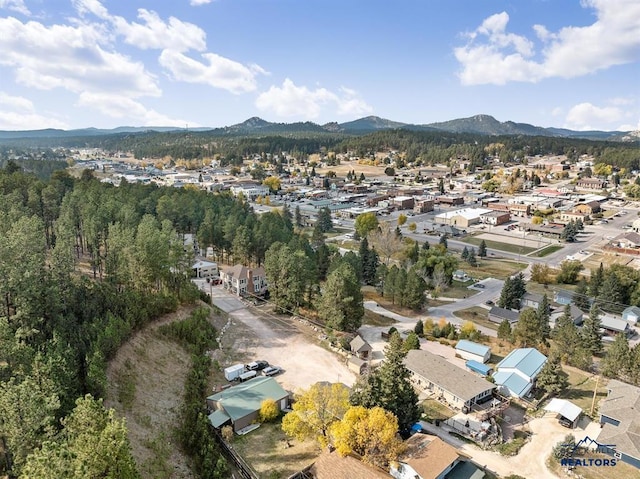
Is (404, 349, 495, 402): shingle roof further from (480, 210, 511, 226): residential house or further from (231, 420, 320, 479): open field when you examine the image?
(480, 210, 511, 226): residential house

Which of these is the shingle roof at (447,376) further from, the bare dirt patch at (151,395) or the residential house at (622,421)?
the bare dirt patch at (151,395)

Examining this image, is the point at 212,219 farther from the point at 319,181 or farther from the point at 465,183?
the point at 465,183

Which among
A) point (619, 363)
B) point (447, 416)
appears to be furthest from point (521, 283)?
point (447, 416)

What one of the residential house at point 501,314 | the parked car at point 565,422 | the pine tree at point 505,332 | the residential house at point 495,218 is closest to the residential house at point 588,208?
the residential house at point 495,218

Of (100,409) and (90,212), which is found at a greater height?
(90,212)

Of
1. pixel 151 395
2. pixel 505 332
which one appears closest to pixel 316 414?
pixel 151 395

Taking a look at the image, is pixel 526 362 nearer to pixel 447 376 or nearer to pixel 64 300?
pixel 447 376

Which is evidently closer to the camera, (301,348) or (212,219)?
(301,348)
